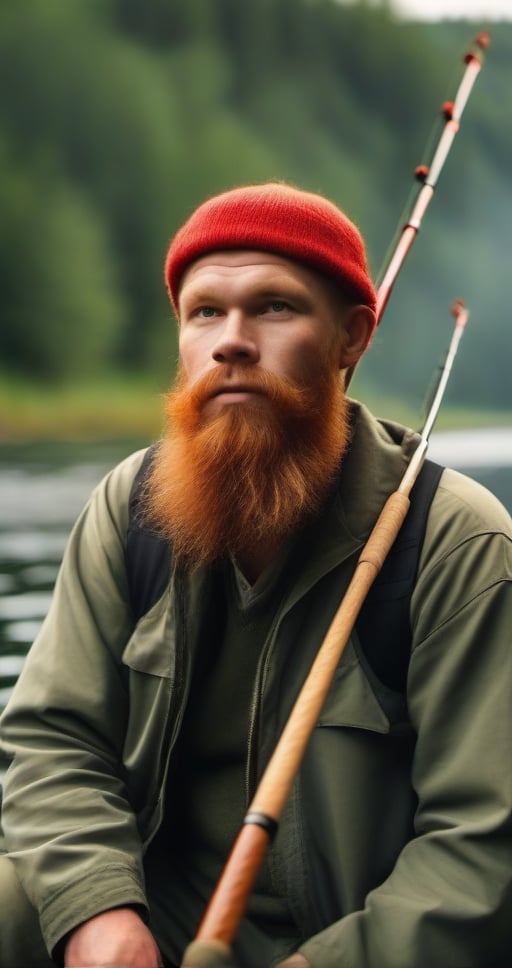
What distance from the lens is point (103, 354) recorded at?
38250 millimetres

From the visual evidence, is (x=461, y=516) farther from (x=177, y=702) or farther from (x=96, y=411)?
(x=96, y=411)

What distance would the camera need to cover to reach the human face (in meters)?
2.35

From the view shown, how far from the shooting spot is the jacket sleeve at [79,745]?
2227mm

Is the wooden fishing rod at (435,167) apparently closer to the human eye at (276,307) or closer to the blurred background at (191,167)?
the human eye at (276,307)

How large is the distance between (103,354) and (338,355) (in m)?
36.2

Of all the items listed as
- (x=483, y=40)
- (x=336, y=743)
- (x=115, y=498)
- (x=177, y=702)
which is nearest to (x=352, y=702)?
(x=336, y=743)

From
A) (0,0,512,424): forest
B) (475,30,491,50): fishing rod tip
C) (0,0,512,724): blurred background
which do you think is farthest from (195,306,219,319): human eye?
(0,0,512,424): forest

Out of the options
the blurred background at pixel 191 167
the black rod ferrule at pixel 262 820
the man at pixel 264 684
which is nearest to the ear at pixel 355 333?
the man at pixel 264 684

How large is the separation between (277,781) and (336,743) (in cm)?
44

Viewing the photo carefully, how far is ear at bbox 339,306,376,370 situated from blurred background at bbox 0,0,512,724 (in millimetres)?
25545

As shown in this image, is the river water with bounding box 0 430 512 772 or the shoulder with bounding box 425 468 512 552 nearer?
the shoulder with bounding box 425 468 512 552

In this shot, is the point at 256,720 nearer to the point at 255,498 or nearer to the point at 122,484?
the point at 255,498

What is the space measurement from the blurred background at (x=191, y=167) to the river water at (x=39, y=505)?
7.03 meters

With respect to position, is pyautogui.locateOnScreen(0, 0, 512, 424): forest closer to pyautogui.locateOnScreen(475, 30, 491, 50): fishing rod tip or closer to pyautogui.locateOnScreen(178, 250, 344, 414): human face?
pyautogui.locateOnScreen(475, 30, 491, 50): fishing rod tip
